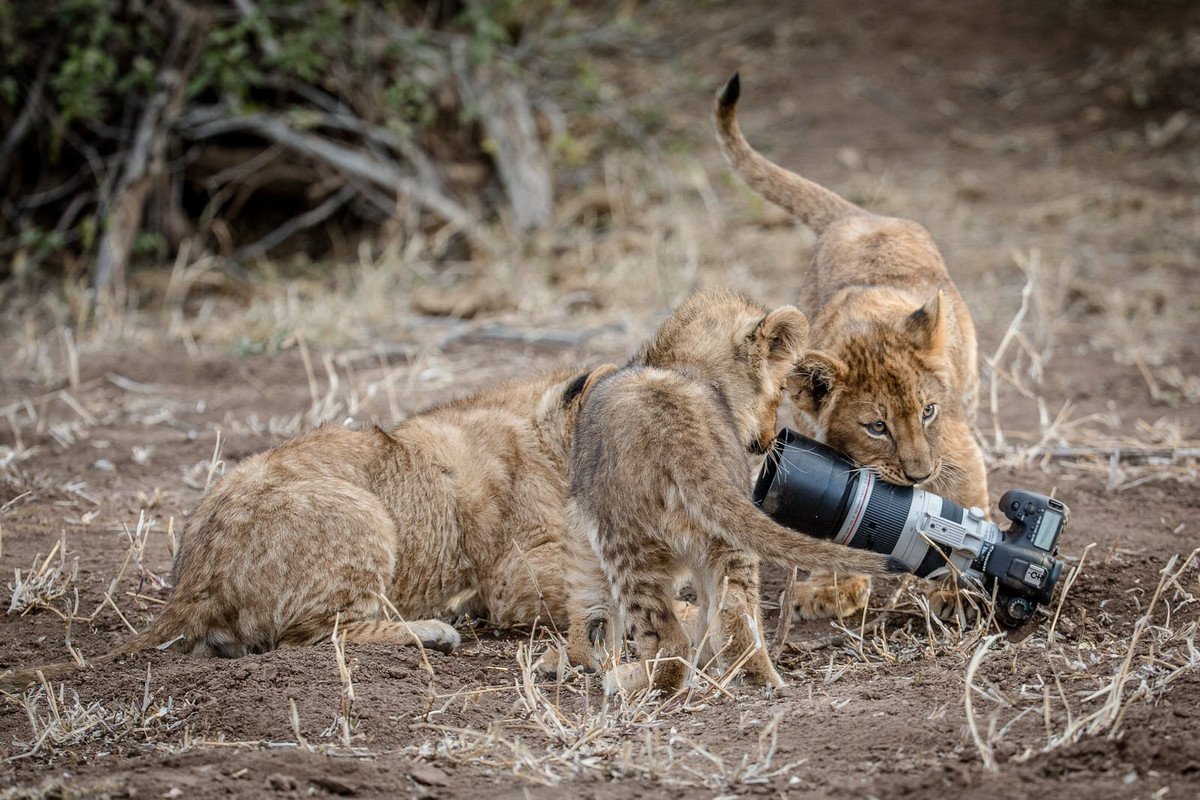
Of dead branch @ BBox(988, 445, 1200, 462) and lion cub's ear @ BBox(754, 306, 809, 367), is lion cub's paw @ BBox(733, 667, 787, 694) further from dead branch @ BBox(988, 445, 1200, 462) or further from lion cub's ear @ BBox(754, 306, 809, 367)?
dead branch @ BBox(988, 445, 1200, 462)

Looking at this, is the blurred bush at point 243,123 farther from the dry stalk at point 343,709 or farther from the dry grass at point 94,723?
the dry stalk at point 343,709

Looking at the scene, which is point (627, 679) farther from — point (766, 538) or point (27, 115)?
point (27, 115)

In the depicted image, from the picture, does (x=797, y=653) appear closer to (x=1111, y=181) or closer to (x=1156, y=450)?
(x=1156, y=450)

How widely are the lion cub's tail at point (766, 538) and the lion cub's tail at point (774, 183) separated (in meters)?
2.86

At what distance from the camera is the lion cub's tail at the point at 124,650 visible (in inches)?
148

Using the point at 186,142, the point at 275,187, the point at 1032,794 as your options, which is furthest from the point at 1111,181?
the point at 1032,794

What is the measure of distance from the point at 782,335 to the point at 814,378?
0.40 m

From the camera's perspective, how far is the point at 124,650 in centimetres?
393

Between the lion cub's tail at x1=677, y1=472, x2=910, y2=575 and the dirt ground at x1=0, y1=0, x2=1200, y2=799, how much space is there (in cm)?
37

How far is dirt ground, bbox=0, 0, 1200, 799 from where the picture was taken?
9.87 ft

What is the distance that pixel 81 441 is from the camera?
6.33 meters

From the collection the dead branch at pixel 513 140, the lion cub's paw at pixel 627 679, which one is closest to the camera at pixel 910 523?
the lion cub's paw at pixel 627 679

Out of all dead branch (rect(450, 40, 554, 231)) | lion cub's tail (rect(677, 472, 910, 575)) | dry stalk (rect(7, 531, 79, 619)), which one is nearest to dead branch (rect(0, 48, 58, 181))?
dead branch (rect(450, 40, 554, 231))

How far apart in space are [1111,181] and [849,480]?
841cm
